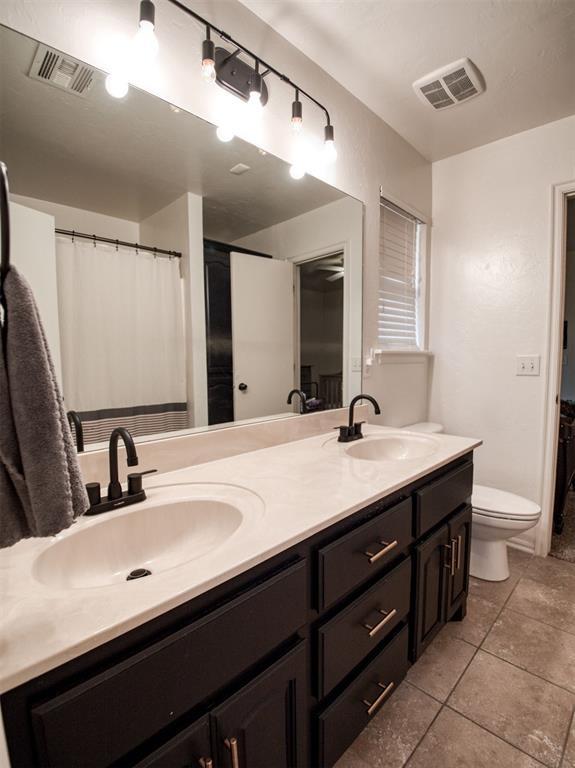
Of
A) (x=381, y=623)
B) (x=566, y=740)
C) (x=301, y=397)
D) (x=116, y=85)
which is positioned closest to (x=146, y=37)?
(x=116, y=85)

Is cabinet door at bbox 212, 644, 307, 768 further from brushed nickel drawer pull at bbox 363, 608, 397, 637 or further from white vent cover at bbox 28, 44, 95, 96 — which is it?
white vent cover at bbox 28, 44, 95, 96

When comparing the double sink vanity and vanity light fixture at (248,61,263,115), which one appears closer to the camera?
the double sink vanity

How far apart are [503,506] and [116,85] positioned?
227cm

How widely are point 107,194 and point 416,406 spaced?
211cm

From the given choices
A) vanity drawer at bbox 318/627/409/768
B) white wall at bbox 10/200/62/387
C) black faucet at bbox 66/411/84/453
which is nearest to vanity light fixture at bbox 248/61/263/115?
white wall at bbox 10/200/62/387

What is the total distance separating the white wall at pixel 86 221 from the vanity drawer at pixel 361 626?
1212 millimetres

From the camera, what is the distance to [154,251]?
1189mm

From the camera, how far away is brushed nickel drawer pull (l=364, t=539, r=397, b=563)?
3.17ft

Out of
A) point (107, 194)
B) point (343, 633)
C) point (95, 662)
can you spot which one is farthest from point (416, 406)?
point (95, 662)

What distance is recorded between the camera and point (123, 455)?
3.52 ft

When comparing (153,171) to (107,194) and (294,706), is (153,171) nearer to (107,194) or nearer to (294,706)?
(107,194)

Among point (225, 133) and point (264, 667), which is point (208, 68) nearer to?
point (225, 133)

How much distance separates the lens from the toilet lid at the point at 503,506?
1.75 m

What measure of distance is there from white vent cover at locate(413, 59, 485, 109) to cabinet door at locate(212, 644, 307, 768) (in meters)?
2.26
